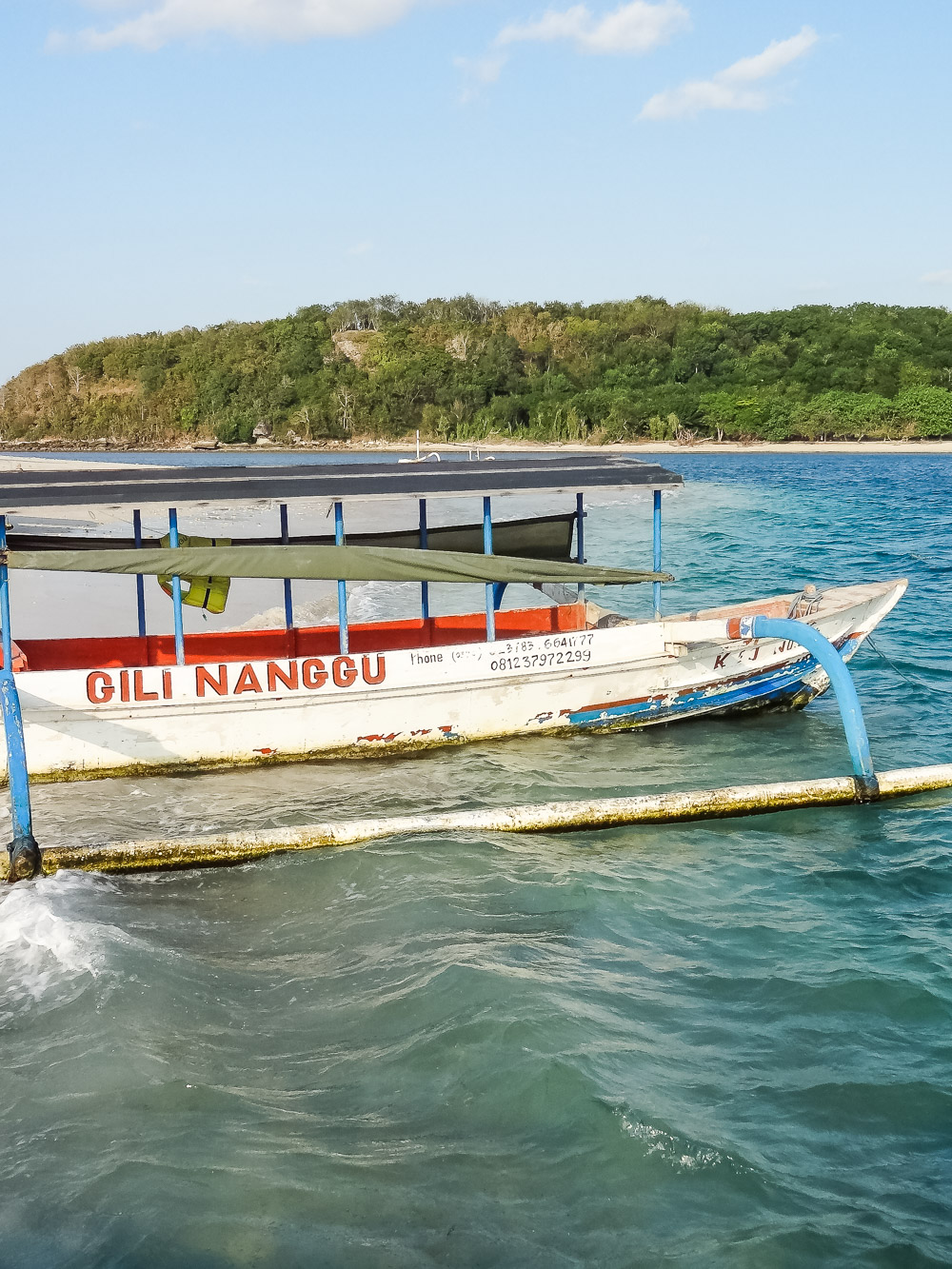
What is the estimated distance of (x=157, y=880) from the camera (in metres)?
8.30

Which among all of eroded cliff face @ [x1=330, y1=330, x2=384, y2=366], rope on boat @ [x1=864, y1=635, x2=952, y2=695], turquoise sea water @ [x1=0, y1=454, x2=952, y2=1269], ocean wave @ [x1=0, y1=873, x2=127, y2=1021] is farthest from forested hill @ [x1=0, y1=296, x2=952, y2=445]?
ocean wave @ [x1=0, y1=873, x2=127, y2=1021]

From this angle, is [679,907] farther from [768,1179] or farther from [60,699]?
[60,699]

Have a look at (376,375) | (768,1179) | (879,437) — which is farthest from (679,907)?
(376,375)

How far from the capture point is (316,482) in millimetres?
11523

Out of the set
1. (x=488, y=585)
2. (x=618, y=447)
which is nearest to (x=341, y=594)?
(x=488, y=585)

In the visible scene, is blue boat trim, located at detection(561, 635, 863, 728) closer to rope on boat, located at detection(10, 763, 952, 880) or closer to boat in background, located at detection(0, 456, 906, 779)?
boat in background, located at detection(0, 456, 906, 779)

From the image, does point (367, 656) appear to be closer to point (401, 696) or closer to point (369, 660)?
point (369, 660)

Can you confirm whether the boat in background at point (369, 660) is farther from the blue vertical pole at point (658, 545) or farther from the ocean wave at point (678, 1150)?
the ocean wave at point (678, 1150)

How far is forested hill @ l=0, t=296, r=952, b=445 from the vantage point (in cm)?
10662

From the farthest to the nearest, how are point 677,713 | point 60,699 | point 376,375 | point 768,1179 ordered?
point 376,375 < point 677,713 < point 60,699 < point 768,1179

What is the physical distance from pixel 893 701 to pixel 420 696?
656 centimetres

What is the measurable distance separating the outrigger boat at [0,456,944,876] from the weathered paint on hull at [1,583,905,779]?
0.7 inches

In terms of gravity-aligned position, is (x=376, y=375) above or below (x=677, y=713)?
above

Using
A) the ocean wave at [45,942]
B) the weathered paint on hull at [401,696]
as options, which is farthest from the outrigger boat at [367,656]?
the ocean wave at [45,942]
